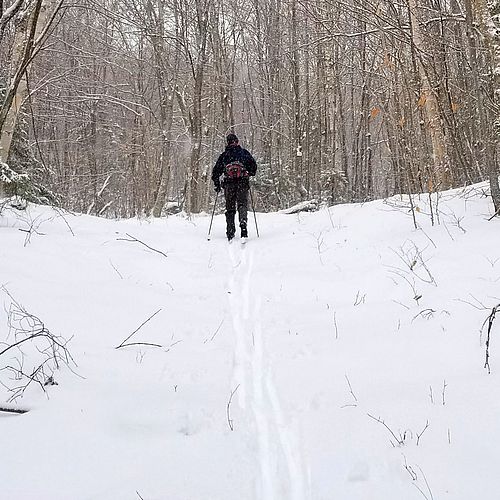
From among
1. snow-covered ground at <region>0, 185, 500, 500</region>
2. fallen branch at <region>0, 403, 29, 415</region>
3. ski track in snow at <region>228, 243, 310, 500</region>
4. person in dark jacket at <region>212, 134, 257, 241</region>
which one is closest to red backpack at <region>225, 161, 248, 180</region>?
person in dark jacket at <region>212, 134, 257, 241</region>

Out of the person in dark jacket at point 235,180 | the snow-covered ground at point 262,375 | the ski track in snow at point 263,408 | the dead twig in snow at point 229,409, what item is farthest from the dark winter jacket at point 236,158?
the dead twig in snow at point 229,409

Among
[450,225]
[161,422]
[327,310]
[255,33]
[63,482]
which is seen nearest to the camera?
[63,482]

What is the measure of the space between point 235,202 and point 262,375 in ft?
19.5

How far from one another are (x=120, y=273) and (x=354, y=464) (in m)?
4.20

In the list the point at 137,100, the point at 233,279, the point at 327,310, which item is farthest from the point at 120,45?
the point at 327,310

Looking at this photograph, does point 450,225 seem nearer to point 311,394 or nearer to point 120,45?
point 311,394

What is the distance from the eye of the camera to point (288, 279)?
613 cm

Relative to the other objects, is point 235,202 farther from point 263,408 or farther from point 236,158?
point 263,408

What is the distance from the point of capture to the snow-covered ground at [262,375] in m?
2.28

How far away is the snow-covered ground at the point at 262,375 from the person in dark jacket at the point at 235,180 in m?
2.31

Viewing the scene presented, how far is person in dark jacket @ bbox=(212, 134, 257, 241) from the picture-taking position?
904 centimetres

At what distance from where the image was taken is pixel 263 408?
9.91 ft

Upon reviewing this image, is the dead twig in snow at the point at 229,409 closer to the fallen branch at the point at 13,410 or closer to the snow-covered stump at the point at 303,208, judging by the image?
the fallen branch at the point at 13,410

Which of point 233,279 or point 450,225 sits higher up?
point 450,225
